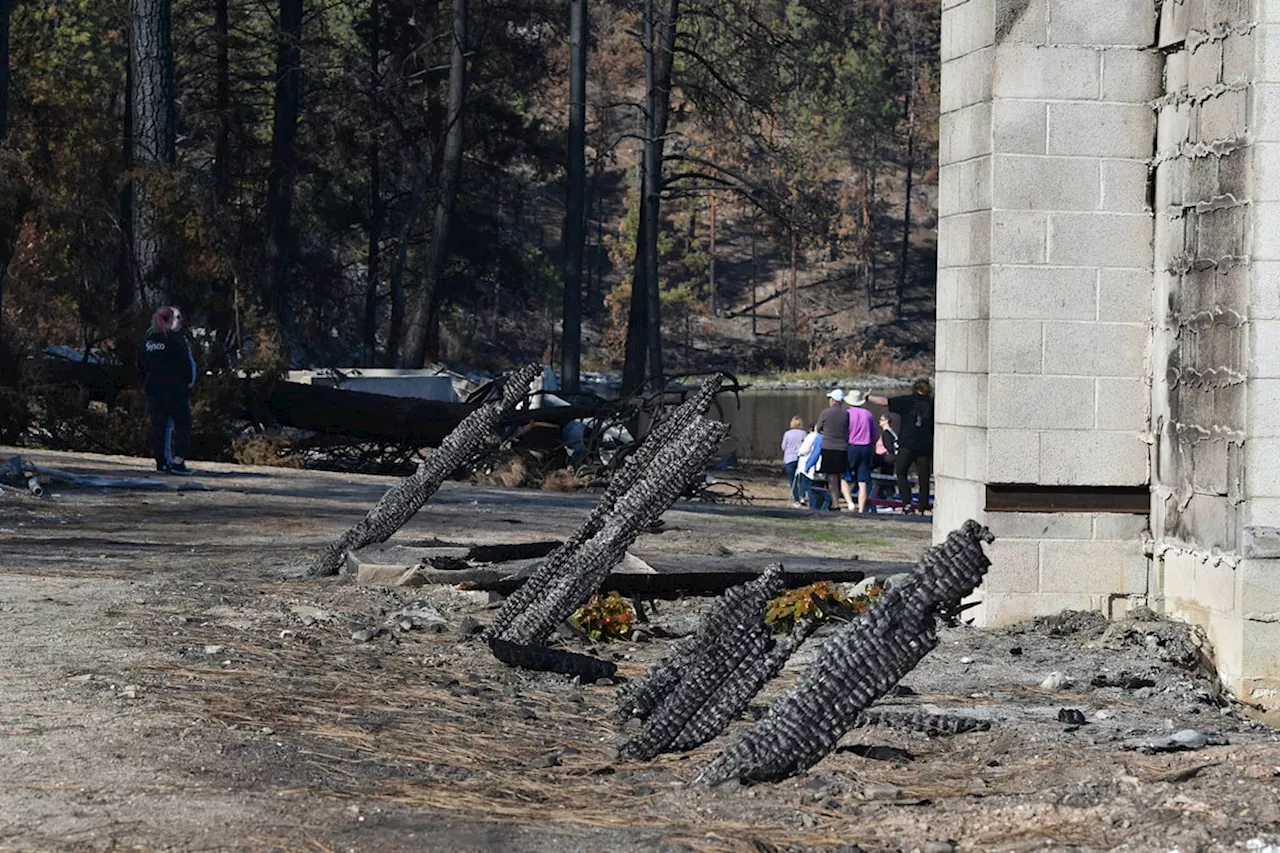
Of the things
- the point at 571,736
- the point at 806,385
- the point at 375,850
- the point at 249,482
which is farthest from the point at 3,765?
the point at 806,385

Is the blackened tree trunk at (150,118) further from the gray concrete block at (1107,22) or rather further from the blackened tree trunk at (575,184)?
the gray concrete block at (1107,22)

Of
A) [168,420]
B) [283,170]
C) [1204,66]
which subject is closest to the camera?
[1204,66]

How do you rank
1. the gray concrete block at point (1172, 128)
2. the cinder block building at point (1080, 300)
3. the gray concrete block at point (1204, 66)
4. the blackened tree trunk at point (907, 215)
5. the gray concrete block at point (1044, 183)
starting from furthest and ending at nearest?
1. the blackened tree trunk at point (907, 215)
2. the gray concrete block at point (1044, 183)
3. the cinder block building at point (1080, 300)
4. the gray concrete block at point (1172, 128)
5. the gray concrete block at point (1204, 66)

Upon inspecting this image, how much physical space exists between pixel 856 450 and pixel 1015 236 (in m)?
12.9

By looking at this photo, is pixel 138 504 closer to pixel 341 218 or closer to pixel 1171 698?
pixel 1171 698

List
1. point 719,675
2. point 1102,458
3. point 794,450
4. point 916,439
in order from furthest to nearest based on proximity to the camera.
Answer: point 794,450 < point 916,439 < point 1102,458 < point 719,675

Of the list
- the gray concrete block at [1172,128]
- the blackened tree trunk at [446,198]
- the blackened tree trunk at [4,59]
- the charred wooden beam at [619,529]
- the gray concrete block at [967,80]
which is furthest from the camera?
the blackened tree trunk at [446,198]

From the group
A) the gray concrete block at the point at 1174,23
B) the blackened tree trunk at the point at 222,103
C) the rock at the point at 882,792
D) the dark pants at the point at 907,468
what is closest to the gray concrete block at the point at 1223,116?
the gray concrete block at the point at 1174,23

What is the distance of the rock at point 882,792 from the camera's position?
5379mm

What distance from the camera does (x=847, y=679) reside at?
17.9 ft

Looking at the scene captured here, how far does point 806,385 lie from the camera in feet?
289

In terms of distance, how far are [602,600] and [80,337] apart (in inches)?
641

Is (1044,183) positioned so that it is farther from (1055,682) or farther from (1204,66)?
(1055,682)

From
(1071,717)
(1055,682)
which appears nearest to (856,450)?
(1055,682)
